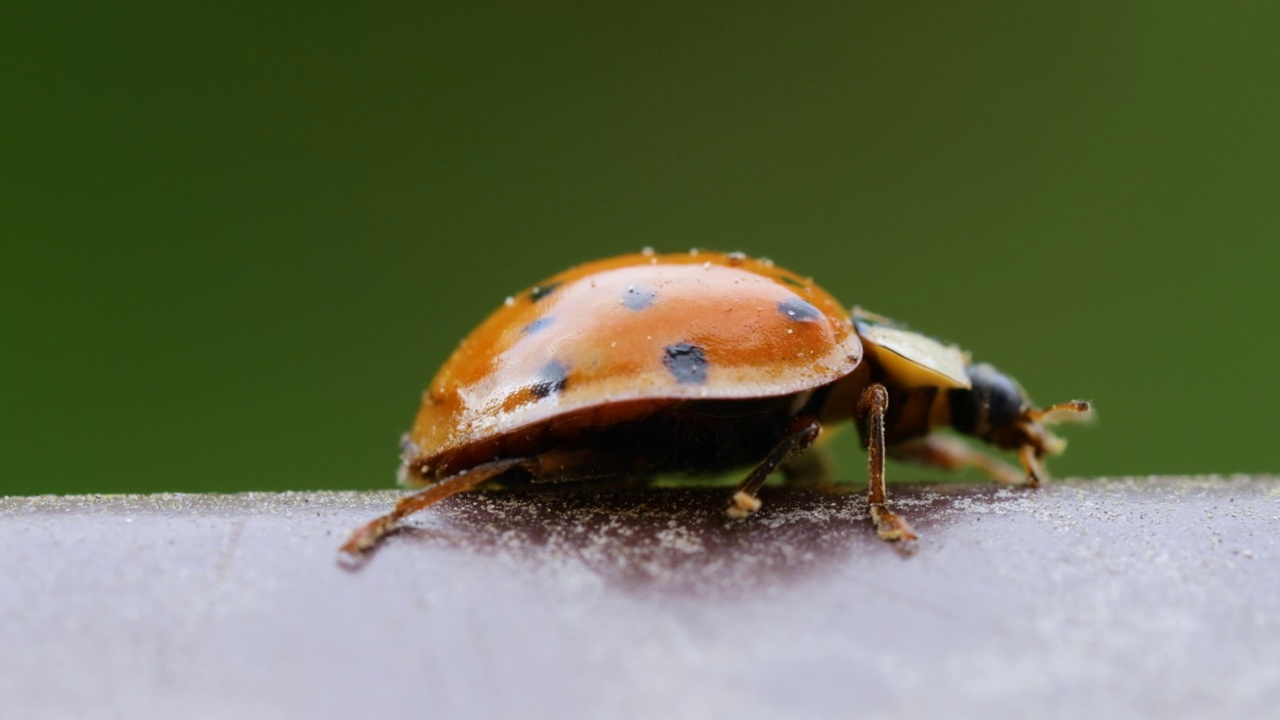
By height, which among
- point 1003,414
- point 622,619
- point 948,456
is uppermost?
point 622,619

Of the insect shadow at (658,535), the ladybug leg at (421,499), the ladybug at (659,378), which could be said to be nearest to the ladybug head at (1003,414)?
the ladybug at (659,378)

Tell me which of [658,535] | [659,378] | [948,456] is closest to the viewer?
[658,535]

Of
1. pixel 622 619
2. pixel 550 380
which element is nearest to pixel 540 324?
pixel 550 380

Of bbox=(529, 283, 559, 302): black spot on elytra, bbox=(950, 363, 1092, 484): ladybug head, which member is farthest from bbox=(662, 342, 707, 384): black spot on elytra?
bbox=(950, 363, 1092, 484): ladybug head

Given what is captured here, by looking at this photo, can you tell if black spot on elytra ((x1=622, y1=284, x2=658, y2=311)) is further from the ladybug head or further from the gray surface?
the ladybug head

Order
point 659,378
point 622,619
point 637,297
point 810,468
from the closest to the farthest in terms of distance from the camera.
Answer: point 622,619, point 659,378, point 637,297, point 810,468

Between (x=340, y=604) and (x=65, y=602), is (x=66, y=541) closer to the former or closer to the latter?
(x=65, y=602)

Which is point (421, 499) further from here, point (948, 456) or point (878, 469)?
point (948, 456)

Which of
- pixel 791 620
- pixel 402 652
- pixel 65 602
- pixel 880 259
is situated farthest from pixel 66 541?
pixel 880 259
